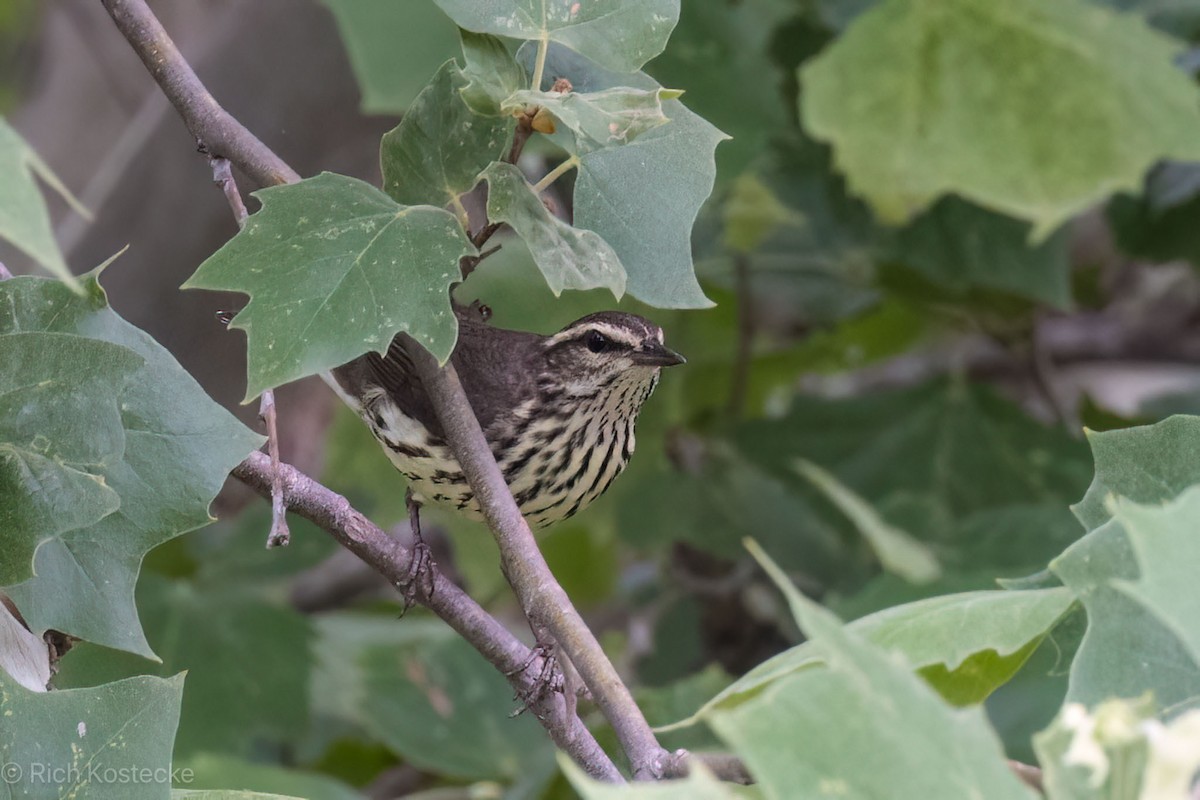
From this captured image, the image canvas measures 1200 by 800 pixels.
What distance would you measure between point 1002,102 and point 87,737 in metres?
2.08

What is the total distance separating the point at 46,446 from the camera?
1.20 metres

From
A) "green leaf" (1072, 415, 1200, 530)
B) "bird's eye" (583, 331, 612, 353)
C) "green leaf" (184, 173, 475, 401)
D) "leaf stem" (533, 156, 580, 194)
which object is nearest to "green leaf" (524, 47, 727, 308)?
"leaf stem" (533, 156, 580, 194)

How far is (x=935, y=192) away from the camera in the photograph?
99.8 inches

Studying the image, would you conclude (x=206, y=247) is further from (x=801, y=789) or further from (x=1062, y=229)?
(x=801, y=789)

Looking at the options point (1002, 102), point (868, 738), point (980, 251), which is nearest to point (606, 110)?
point (868, 738)

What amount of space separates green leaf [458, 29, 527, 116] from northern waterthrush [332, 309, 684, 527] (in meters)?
0.77

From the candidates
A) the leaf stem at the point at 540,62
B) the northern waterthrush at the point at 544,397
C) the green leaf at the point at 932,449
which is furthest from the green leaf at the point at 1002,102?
the leaf stem at the point at 540,62

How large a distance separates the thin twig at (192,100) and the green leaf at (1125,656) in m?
0.85

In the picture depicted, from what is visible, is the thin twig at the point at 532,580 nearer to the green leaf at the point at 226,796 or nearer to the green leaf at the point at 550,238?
the green leaf at the point at 550,238

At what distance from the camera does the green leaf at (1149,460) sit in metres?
1.29

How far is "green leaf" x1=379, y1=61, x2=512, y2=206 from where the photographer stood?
4.59 ft

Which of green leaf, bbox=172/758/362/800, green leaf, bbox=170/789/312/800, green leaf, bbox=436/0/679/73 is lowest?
green leaf, bbox=172/758/362/800

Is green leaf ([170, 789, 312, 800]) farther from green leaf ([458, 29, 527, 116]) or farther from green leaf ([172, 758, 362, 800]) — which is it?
green leaf ([172, 758, 362, 800])

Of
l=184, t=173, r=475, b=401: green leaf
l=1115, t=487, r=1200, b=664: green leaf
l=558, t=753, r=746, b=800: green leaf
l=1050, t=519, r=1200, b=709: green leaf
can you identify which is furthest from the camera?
l=184, t=173, r=475, b=401: green leaf
